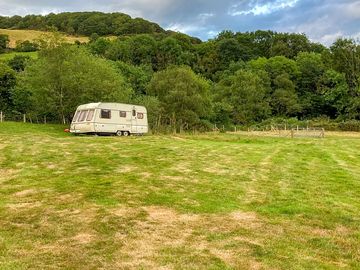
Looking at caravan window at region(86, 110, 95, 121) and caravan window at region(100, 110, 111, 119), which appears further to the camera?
caravan window at region(100, 110, 111, 119)

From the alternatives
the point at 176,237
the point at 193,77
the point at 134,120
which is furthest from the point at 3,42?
the point at 176,237

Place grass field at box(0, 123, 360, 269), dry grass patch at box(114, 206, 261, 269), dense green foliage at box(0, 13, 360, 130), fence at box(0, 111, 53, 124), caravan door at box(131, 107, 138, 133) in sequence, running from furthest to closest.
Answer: fence at box(0, 111, 53, 124) < dense green foliage at box(0, 13, 360, 130) < caravan door at box(131, 107, 138, 133) < grass field at box(0, 123, 360, 269) < dry grass patch at box(114, 206, 261, 269)

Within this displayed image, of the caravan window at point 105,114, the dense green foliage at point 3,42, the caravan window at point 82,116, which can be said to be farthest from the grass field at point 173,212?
the dense green foliage at point 3,42

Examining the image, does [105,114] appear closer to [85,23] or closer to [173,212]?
[173,212]

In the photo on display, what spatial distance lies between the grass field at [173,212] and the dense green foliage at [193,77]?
84.6 feet

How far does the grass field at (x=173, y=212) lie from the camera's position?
6887 mm

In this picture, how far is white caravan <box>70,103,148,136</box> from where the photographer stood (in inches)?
1136

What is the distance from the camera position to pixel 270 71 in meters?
97.7

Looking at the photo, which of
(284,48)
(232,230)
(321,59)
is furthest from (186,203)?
(284,48)

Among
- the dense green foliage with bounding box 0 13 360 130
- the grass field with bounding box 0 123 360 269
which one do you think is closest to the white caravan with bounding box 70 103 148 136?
the dense green foliage with bounding box 0 13 360 130

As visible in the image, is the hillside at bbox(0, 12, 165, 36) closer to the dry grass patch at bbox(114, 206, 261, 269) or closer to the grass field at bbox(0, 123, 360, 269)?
the grass field at bbox(0, 123, 360, 269)

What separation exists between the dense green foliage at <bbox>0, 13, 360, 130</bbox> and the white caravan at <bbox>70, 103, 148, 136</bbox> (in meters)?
10.7

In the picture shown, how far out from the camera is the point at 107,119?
29.3 meters

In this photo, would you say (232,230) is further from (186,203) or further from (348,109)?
(348,109)
